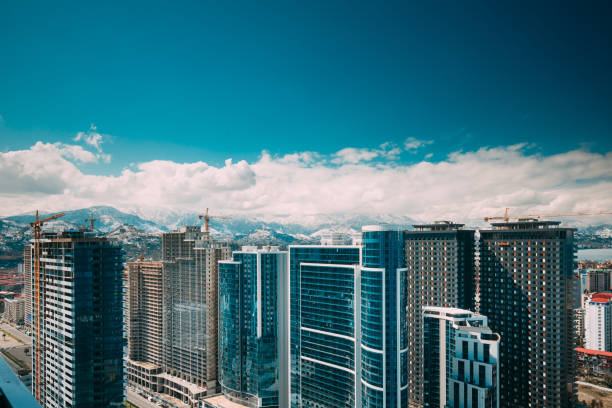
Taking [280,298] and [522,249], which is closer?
[522,249]

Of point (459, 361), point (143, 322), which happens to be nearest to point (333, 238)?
point (459, 361)

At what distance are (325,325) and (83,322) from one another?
11820 mm

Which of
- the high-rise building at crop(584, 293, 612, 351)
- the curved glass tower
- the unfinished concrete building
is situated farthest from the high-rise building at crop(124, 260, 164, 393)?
the high-rise building at crop(584, 293, 612, 351)

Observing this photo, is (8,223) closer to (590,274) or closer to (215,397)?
(215,397)

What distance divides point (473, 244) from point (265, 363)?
16.2 meters

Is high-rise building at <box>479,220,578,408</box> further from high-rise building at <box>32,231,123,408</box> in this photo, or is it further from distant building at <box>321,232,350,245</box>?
high-rise building at <box>32,231,123,408</box>

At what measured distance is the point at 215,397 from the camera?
27.7m

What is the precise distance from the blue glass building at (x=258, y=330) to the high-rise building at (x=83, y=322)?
1011 cm

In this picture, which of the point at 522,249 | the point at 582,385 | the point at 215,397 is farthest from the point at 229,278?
the point at 582,385

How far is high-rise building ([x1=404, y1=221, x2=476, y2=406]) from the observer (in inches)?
1015

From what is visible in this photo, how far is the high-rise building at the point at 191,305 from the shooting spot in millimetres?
31266

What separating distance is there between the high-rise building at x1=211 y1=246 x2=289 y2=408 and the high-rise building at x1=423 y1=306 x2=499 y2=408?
9336 millimetres

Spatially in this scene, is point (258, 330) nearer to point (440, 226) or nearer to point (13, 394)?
point (440, 226)

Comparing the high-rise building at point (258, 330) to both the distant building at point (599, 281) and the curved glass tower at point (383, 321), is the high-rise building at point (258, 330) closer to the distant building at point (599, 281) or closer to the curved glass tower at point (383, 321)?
the curved glass tower at point (383, 321)
